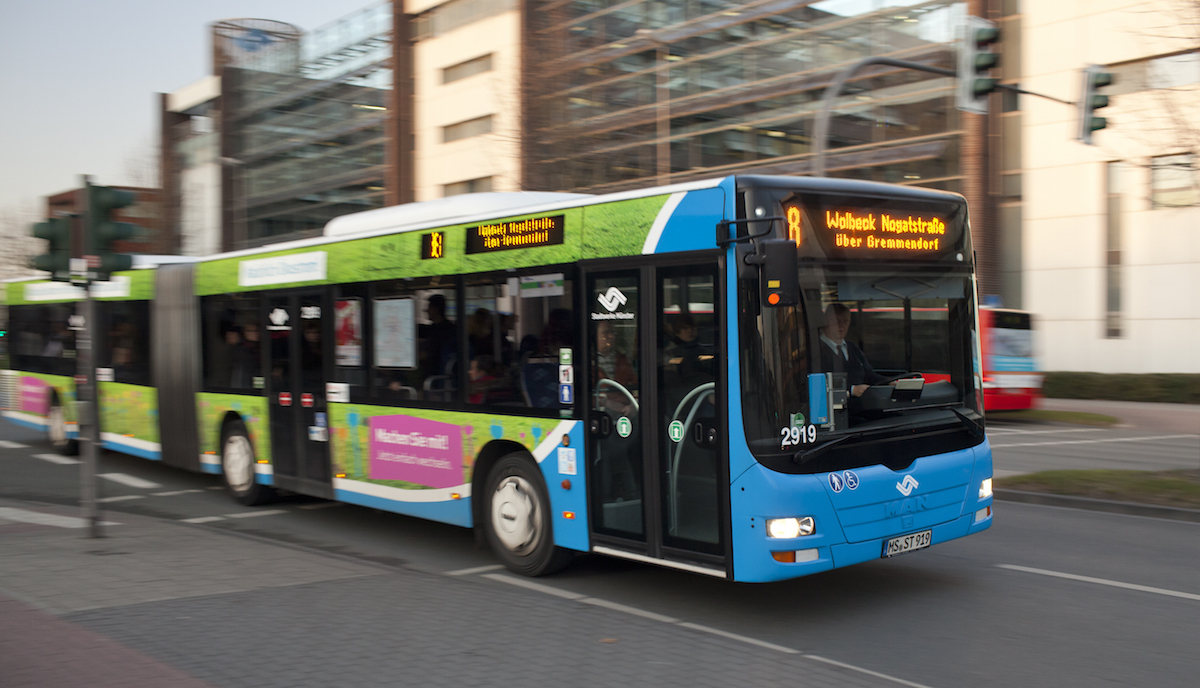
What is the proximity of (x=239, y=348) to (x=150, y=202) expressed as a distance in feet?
141

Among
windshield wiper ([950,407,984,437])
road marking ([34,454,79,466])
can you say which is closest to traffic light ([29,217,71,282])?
windshield wiper ([950,407,984,437])

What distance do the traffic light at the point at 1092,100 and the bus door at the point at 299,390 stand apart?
32.4ft

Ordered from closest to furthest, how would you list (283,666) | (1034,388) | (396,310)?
(283,666), (396,310), (1034,388)

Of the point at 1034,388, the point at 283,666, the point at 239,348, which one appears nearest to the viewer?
the point at 283,666

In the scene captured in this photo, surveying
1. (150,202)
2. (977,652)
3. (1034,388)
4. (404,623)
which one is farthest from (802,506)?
(150,202)

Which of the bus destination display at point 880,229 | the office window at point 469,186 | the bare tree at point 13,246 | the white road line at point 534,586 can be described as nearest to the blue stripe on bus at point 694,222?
the bus destination display at point 880,229

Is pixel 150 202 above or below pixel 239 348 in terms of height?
above

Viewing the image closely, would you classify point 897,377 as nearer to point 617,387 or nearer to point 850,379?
point 850,379

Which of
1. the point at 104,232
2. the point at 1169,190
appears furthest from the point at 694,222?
the point at 1169,190

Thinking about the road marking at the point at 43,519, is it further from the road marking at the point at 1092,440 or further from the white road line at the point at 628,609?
the road marking at the point at 1092,440

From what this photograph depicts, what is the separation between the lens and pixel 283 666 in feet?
17.5

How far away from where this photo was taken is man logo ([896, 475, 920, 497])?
6.33 meters

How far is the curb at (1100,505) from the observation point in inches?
377

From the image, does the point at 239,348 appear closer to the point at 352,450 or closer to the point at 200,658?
the point at 352,450
